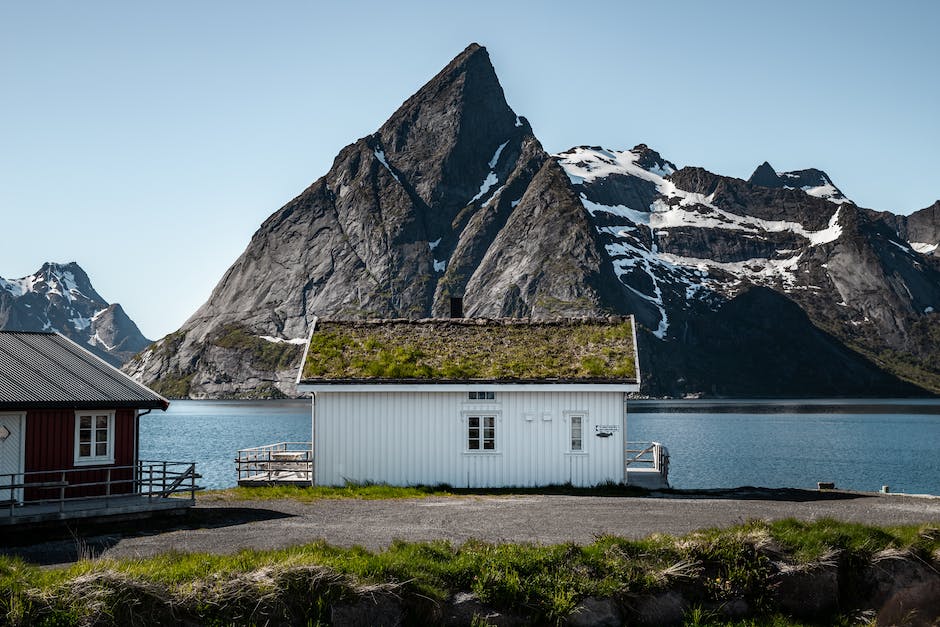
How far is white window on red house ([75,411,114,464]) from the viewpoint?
2708 cm

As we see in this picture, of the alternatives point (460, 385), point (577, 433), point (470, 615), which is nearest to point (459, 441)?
point (460, 385)

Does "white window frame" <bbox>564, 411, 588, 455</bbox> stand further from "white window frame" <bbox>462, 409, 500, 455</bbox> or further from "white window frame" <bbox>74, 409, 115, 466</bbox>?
"white window frame" <bbox>74, 409, 115, 466</bbox>

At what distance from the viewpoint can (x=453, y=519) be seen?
25656 mm

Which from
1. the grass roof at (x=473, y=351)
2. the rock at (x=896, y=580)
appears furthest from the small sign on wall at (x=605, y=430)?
the rock at (x=896, y=580)

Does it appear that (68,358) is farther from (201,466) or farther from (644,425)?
(644,425)

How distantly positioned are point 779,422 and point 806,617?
129576 millimetres

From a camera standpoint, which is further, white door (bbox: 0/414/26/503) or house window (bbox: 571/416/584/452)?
house window (bbox: 571/416/584/452)

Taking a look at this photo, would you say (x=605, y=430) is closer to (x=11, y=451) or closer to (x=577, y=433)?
(x=577, y=433)

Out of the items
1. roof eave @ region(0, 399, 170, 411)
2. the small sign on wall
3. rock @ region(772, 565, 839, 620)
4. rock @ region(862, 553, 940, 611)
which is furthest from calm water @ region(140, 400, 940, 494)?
rock @ region(772, 565, 839, 620)

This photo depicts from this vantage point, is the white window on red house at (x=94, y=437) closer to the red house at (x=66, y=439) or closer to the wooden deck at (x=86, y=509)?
the red house at (x=66, y=439)

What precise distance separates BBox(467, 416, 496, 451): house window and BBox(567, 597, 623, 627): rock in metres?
19.9

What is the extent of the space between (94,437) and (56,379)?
2.12 metres

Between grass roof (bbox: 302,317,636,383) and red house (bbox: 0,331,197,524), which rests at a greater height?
grass roof (bbox: 302,317,636,383)

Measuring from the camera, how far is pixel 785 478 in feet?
203
